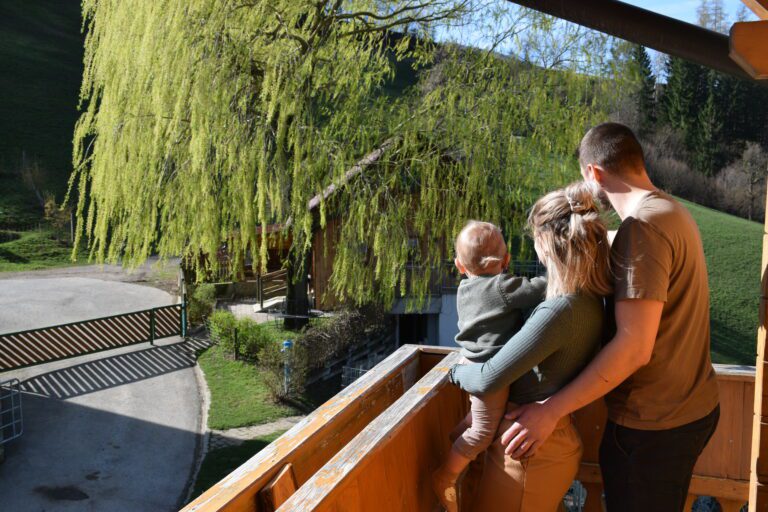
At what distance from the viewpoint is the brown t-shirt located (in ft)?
5.35

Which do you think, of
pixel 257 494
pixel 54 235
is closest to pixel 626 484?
pixel 257 494

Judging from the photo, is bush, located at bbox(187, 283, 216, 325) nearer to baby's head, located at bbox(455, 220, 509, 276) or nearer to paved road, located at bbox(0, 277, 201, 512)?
paved road, located at bbox(0, 277, 201, 512)

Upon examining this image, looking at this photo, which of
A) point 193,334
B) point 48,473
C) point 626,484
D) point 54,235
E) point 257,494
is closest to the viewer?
point 257,494

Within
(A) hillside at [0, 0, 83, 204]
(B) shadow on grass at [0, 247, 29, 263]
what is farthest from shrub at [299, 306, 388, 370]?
(A) hillside at [0, 0, 83, 204]

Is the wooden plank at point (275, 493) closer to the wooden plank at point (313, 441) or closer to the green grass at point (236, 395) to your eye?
the wooden plank at point (313, 441)

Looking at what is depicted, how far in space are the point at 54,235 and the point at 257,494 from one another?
31538 mm

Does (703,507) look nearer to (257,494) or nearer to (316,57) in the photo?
(316,57)

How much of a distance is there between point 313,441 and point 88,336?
16.9 m

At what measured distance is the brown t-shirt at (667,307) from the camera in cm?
163

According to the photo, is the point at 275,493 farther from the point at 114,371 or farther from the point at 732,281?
the point at 732,281

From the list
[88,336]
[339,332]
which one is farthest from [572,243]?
[88,336]

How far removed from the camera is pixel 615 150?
176 cm

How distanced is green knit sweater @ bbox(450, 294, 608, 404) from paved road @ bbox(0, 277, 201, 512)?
33.3 ft

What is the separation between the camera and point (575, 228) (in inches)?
66.2
